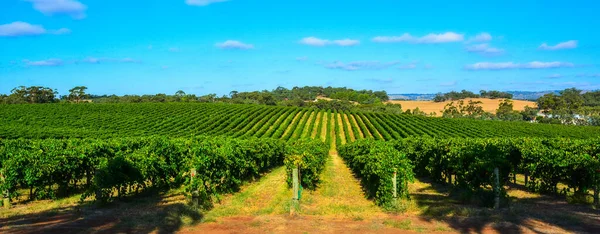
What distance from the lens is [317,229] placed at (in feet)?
33.9

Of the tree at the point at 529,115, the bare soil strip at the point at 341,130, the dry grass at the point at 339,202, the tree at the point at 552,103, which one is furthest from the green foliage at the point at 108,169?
the tree at the point at 552,103

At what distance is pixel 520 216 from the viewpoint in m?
11.4

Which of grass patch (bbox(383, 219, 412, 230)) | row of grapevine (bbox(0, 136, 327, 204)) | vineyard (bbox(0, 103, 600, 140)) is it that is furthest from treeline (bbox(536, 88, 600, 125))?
grass patch (bbox(383, 219, 412, 230))

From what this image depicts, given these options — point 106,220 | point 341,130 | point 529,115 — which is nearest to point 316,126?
point 341,130

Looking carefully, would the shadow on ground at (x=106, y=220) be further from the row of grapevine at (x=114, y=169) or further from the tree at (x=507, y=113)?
the tree at (x=507, y=113)

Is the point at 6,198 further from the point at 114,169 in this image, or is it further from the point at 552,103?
the point at 552,103

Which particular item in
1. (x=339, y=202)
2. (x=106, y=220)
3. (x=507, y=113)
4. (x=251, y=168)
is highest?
(x=507, y=113)

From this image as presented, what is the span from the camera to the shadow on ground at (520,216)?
10039 millimetres

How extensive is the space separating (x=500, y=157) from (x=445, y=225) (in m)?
5.36

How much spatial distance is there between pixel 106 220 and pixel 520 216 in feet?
39.1

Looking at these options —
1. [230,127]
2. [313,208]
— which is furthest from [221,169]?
[230,127]

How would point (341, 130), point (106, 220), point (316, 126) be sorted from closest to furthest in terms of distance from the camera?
point (106, 220), point (341, 130), point (316, 126)

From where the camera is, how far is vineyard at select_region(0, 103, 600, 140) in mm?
60031

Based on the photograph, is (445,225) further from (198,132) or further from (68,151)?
(198,132)
